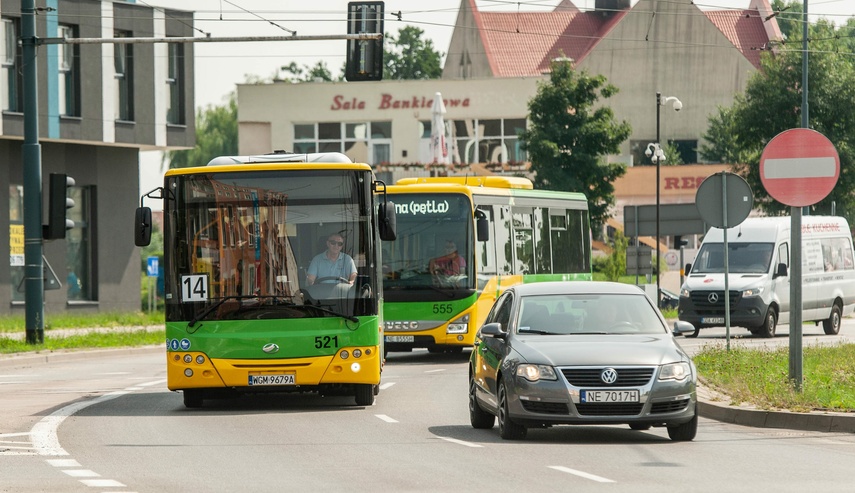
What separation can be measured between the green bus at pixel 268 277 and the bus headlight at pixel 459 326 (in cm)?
822

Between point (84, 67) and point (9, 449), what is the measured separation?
3065 centimetres

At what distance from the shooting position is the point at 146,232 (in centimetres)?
1648

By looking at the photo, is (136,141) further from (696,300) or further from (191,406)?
(191,406)

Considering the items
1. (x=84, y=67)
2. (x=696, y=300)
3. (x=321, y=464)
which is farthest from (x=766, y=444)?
(x=84, y=67)

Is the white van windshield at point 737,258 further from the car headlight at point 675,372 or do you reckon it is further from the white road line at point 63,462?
the white road line at point 63,462

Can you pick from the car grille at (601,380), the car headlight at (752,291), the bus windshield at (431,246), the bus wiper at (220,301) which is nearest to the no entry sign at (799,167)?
the car grille at (601,380)

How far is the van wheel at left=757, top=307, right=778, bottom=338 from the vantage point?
3267 cm

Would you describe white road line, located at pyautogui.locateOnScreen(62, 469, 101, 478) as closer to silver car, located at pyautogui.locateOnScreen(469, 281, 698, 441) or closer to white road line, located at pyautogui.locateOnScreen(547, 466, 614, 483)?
white road line, located at pyautogui.locateOnScreen(547, 466, 614, 483)

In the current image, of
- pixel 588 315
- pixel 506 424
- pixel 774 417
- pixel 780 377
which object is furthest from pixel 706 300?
pixel 506 424

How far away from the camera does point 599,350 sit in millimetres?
12852

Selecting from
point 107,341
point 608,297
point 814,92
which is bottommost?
point 107,341

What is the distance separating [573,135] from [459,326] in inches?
1252

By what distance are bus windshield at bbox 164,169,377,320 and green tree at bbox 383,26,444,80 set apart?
294 feet

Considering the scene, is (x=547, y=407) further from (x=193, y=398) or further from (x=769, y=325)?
(x=769, y=325)
